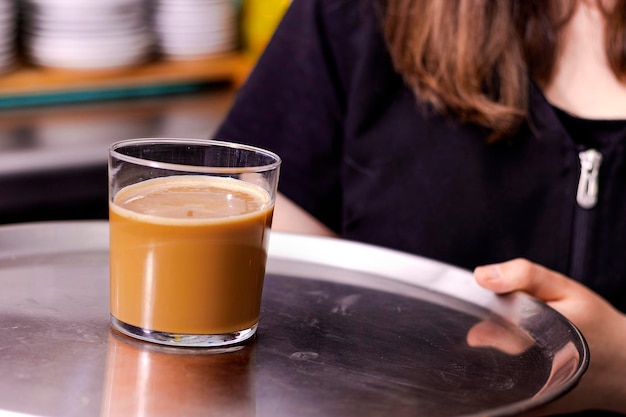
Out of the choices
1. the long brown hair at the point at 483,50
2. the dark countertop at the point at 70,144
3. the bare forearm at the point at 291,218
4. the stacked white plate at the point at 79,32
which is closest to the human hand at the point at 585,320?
the long brown hair at the point at 483,50

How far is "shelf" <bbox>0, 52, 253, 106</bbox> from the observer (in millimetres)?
1850

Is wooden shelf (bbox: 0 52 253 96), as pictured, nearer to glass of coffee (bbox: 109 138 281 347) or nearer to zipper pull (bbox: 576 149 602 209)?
zipper pull (bbox: 576 149 602 209)

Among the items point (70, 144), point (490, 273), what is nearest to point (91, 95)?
point (70, 144)

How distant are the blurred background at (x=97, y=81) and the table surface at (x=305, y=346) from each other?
2.34ft

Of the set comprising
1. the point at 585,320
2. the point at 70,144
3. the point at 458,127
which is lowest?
the point at 70,144

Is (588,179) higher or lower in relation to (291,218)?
higher

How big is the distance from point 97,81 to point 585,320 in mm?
1269

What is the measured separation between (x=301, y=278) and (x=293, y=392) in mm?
266

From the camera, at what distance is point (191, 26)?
204 centimetres

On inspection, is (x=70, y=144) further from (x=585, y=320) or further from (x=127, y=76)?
(x=585, y=320)

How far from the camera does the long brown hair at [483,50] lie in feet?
3.85

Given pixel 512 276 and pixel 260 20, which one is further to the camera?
pixel 260 20

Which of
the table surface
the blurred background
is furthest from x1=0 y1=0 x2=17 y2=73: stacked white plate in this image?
the table surface

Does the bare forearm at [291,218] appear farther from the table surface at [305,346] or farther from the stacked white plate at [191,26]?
the stacked white plate at [191,26]
